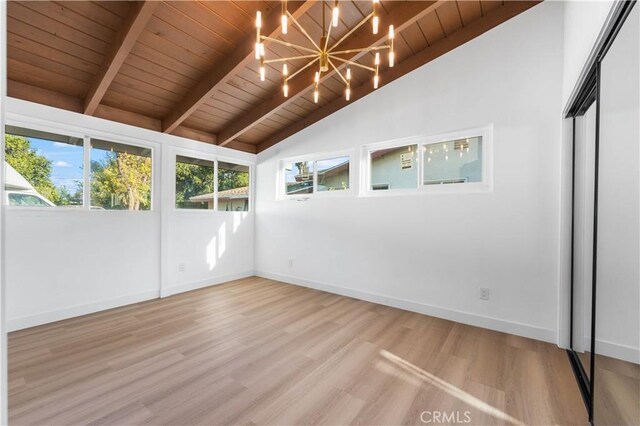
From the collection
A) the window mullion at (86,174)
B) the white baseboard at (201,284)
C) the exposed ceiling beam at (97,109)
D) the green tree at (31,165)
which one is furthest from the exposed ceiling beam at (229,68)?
the white baseboard at (201,284)

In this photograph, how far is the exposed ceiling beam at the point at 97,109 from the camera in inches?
107

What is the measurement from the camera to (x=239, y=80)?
327 centimetres

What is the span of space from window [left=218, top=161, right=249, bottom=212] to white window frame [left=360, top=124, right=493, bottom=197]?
2302 millimetres

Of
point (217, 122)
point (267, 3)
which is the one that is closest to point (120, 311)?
point (217, 122)

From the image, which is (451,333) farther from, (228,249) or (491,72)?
(228,249)

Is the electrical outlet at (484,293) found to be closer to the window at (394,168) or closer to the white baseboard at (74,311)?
the window at (394,168)

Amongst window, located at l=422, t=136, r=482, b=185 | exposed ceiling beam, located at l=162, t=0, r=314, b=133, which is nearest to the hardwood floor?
window, located at l=422, t=136, r=482, b=185

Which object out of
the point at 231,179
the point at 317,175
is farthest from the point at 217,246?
the point at 317,175

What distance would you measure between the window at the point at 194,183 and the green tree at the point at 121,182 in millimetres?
419

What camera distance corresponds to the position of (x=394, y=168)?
11.9ft

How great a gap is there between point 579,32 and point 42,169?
4876 millimetres

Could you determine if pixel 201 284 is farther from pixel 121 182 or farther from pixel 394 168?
pixel 394 168

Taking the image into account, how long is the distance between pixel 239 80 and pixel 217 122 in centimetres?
108

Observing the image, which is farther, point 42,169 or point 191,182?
point 191,182
